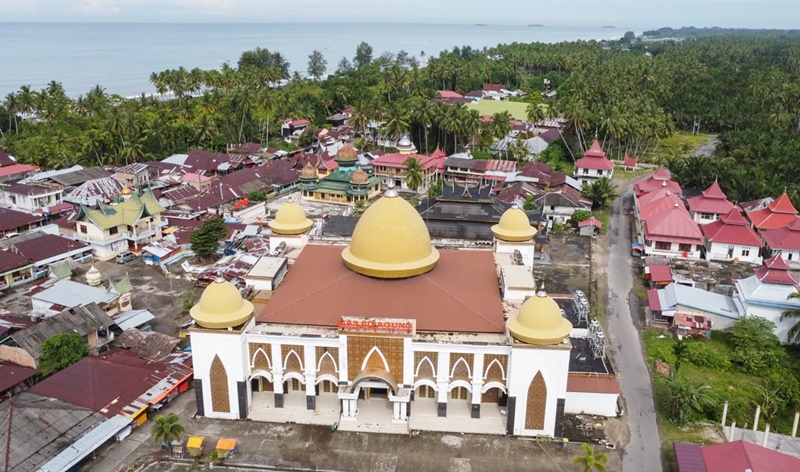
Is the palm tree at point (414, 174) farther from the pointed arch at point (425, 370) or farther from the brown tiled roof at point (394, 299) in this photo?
the pointed arch at point (425, 370)

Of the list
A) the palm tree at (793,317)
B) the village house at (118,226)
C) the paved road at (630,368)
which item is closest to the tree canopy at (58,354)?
the village house at (118,226)

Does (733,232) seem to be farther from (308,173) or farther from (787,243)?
(308,173)

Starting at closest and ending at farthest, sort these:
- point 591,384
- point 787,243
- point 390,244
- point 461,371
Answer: point 461,371, point 591,384, point 390,244, point 787,243

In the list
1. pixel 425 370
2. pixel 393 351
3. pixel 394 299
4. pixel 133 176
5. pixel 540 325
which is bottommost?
pixel 425 370

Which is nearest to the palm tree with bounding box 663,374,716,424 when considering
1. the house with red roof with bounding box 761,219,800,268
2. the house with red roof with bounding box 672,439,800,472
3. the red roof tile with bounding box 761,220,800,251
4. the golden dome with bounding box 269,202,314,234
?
the house with red roof with bounding box 672,439,800,472

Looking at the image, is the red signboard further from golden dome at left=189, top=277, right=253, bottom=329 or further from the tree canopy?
the tree canopy

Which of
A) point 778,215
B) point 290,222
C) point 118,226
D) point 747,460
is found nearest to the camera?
point 747,460

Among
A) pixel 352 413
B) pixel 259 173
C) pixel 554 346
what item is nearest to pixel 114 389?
pixel 352 413

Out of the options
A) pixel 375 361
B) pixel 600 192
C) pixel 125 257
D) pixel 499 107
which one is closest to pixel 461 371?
pixel 375 361
